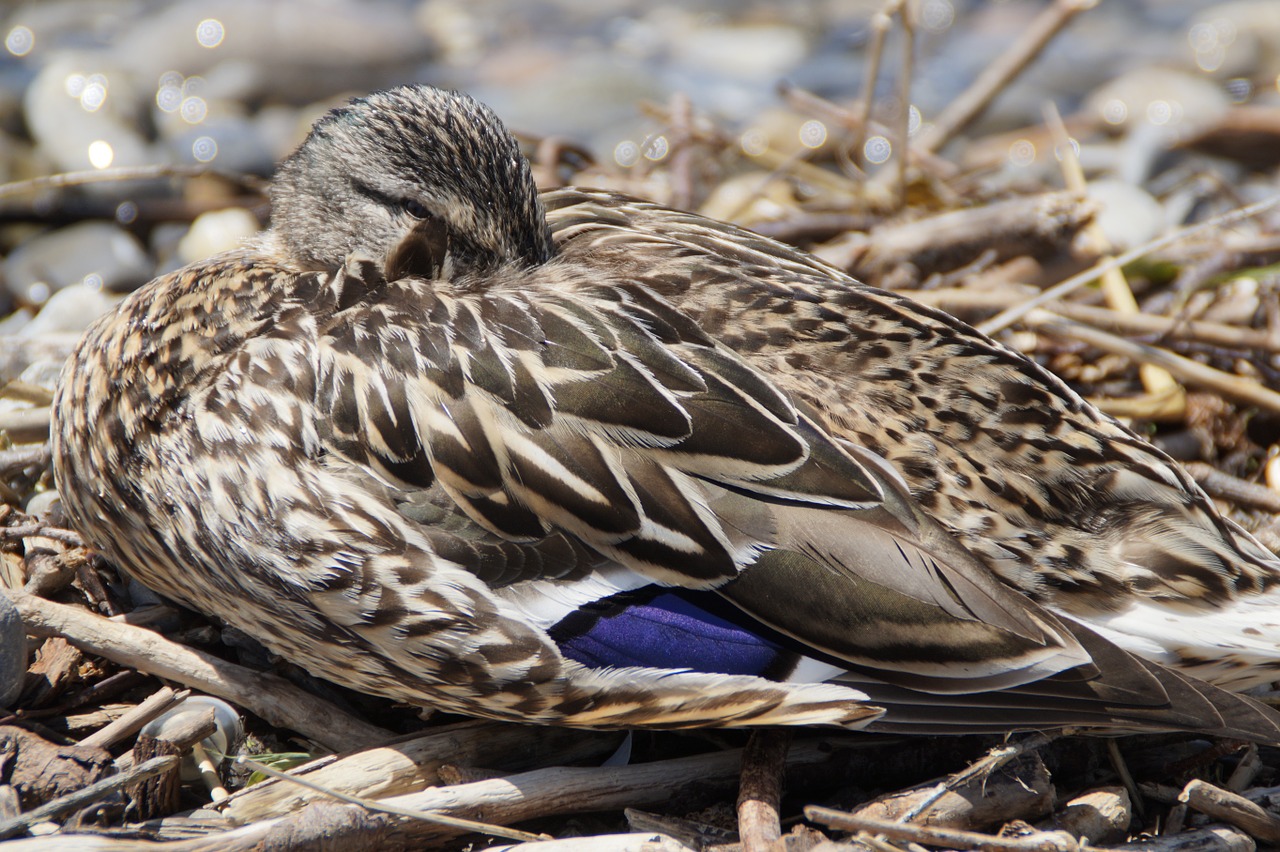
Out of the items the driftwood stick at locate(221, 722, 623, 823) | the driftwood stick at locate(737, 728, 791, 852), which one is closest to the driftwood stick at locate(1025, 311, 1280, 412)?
the driftwood stick at locate(737, 728, 791, 852)

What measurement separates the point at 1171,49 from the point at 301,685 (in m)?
8.70

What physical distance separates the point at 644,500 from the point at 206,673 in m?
1.25

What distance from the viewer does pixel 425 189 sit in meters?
3.30

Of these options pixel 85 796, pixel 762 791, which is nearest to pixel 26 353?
pixel 85 796

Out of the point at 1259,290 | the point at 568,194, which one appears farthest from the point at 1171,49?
the point at 568,194

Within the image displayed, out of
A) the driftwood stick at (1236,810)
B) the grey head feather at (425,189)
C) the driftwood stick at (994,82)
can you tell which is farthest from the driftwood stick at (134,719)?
→ the driftwood stick at (994,82)

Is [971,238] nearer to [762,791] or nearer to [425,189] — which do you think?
[425,189]

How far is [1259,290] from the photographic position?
430 cm

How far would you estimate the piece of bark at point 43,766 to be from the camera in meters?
2.91

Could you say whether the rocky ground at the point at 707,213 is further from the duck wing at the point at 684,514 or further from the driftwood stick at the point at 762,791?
the duck wing at the point at 684,514

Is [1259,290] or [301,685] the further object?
[1259,290]

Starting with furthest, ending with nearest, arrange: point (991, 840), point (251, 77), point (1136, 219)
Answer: point (251, 77)
point (1136, 219)
point (991, 840)

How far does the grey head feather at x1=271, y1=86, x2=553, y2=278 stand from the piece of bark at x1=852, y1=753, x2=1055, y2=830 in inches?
60.9

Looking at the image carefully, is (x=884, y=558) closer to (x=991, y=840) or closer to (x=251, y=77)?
(x=991, y=840)
